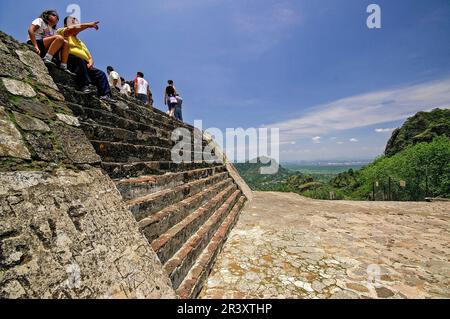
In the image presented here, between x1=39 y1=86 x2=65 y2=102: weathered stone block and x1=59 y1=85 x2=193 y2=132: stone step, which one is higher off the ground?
x1=59 y1=85 x2=193 y2=132: stone step

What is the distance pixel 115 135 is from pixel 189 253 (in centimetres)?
223

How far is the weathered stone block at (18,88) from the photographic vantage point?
2205 mm

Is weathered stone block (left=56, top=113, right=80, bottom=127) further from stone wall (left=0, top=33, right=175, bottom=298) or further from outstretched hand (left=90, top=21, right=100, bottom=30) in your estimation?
outstretched hand (left=90, top=21, right=100, bottom=30)

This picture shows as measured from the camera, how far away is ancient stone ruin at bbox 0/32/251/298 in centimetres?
128

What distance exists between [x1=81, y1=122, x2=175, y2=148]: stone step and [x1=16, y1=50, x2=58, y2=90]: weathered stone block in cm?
69

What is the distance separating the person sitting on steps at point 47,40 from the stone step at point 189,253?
11.7 feet

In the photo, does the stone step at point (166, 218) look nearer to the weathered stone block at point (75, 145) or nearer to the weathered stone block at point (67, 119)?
the weathered stone block at point (75, 145)

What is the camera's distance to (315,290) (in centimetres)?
274

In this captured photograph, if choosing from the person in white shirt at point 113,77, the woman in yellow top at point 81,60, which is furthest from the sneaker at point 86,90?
the person in white shirt at point 113,77

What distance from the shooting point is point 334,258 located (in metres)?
3.66

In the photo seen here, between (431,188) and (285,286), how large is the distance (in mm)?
29841

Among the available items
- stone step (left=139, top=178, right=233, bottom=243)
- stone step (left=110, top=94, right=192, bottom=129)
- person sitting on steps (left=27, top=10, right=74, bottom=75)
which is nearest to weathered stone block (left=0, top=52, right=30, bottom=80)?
person sitting on steps (left=27, top=10, right=74, bottom=75)
